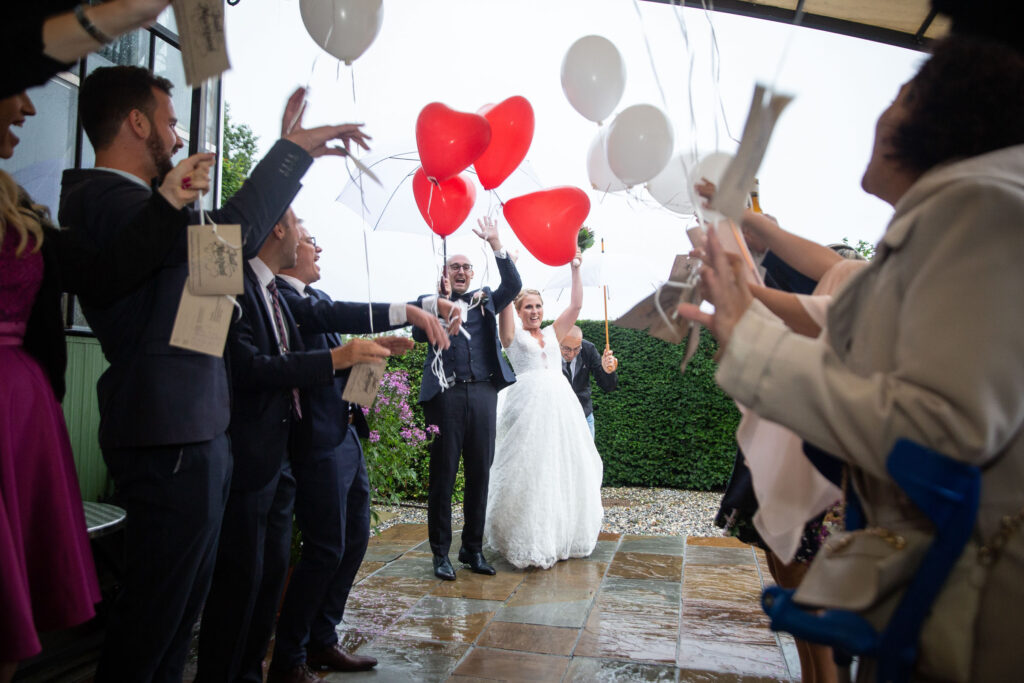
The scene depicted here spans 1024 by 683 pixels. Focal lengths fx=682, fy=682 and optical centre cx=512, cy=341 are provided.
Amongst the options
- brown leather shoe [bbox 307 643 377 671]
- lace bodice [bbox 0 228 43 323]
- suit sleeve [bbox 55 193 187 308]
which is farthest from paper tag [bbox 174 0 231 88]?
brown leather shoe [bbox 307 643 377 671]

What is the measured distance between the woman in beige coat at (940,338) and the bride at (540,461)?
3229 mm

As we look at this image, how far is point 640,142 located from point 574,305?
2.22 m

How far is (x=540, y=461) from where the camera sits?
14.4 ft

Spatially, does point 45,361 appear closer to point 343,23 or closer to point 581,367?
point 343,23

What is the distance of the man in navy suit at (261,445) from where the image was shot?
1977mm

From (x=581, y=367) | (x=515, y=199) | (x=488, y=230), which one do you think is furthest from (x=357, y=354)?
(x=581, y=367)

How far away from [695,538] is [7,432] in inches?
186

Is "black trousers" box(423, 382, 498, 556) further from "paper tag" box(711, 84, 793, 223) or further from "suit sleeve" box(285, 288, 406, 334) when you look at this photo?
"paper tag" box(711, 84, 793, 223)

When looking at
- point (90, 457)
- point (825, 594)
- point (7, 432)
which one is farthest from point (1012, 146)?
point (90, 457)

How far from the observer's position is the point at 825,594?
34.9 inches

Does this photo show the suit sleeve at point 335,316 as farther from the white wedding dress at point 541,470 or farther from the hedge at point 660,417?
the hedge at point 660,417

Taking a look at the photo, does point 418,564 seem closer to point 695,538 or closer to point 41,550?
point 695,538

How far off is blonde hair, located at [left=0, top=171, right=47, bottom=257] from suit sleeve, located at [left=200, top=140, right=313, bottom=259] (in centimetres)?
32

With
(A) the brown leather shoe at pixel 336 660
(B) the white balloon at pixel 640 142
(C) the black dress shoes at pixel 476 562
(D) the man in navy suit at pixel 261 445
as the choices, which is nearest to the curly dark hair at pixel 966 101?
(B) the white balloon at pixel 640 142
